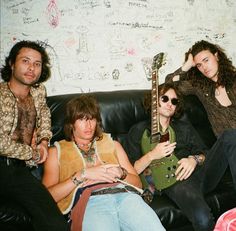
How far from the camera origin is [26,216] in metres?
1.66

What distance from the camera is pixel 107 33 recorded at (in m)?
3.00

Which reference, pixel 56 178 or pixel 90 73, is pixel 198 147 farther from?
pixel 90 73

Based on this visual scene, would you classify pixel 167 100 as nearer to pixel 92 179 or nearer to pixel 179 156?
pixel 179 156

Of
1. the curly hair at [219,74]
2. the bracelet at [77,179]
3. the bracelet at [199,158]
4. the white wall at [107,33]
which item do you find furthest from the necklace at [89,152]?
the curly hair at [219,74]

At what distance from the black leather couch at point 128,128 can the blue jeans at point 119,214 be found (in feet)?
1.10

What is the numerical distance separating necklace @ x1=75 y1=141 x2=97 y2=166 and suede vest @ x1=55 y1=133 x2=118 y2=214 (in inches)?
1.1

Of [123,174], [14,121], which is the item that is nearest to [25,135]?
[14,121]

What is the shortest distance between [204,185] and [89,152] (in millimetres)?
908

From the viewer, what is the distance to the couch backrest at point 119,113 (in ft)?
7.72

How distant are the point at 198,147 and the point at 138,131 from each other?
51 centimetres

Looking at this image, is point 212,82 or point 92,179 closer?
point 92,179

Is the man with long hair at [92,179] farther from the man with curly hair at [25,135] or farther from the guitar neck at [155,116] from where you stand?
the guitar neck at [155,116]

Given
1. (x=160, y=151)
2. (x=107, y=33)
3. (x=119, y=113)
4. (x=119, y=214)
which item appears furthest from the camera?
(x=107, y=33)

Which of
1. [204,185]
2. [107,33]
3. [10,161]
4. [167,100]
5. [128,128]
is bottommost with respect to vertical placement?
[204,185]
